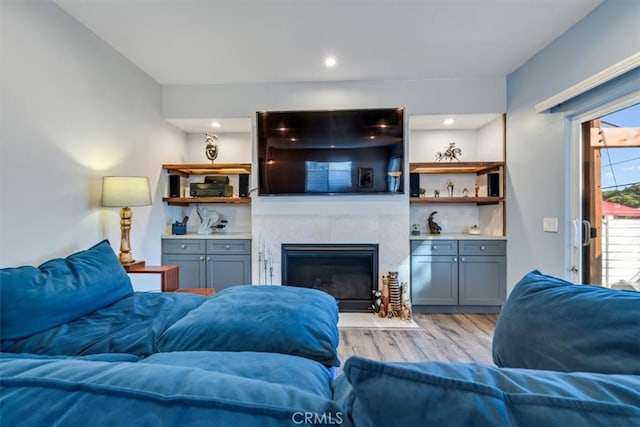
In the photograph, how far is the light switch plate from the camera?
2689 mm

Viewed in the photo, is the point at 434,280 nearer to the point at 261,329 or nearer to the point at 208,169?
the point at 261,329

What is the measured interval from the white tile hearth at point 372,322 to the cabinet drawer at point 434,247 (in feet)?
2.69

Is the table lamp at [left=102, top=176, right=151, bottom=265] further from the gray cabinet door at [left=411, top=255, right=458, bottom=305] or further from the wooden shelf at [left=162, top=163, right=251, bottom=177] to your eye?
the gray cabinet door at [left=411, top=255, right=458, bottom=305]

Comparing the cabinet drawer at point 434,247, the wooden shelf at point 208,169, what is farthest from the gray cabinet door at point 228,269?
the cabinet drawer at point 434,247

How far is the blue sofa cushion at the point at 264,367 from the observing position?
2.69 feet

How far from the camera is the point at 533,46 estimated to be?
2.78 meters

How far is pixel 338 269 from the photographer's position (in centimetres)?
359

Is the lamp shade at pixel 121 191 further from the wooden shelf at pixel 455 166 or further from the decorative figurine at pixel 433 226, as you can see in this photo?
the decorative figurine at pixel 433 226

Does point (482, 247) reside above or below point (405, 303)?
above

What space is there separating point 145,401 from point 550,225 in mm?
3388

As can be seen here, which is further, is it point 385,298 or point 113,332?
point 385,298

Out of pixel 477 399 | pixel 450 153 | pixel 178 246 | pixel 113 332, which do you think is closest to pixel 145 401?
pixel 477 399

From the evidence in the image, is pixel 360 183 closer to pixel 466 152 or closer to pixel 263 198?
pixel 263 198

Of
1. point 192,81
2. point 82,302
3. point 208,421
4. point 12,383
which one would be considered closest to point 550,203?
point 208,421
